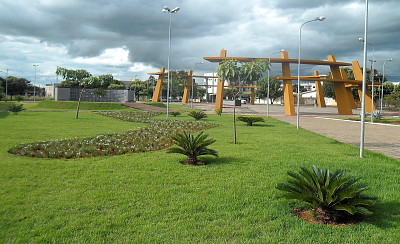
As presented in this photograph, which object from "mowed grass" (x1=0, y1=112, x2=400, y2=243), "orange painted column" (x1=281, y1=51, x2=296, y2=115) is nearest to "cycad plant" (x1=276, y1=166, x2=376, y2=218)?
"mowed grass" (x1=0, y1=112, x2=400, y2=243)

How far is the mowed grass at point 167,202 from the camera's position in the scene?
4.16m

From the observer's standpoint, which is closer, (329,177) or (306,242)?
(306,242)

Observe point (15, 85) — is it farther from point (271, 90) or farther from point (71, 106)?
point (271, 90)

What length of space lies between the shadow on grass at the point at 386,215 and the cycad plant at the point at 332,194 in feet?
0.57

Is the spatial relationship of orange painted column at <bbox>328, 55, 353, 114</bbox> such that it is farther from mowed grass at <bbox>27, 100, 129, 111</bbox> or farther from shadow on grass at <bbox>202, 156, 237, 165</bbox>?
shadow on grass at <bbox>202, 156, 237, 165</bbox>

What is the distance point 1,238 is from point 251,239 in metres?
2.97

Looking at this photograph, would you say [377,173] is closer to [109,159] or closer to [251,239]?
[251,239]

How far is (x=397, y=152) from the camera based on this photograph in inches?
450

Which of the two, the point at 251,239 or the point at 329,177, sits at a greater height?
the point at 329,177

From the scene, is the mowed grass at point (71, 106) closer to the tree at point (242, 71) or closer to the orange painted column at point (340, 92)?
the orange painted column at point (340, 92)

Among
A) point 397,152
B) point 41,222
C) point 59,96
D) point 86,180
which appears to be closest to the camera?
point 41,222

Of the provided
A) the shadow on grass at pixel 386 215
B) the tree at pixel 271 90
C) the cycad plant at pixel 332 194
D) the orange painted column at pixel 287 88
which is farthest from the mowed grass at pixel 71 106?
the tree at pixel 271 90

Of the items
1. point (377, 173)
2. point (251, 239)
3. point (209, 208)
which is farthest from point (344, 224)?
point (377, 173)

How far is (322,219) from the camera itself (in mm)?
4781
